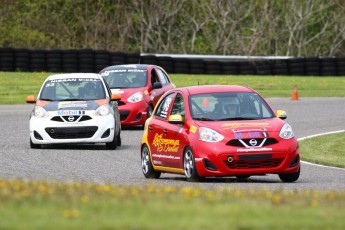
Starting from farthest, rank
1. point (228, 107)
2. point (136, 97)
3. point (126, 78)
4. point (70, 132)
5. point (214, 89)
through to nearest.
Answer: point (126, 78)
point (136, 97)
point (70, 132)
point (214, 89)
point (228, 107)

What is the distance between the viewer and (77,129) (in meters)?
21.5

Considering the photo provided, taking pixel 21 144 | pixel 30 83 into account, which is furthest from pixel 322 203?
pixel 30 83

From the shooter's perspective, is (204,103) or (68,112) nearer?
(204,103)

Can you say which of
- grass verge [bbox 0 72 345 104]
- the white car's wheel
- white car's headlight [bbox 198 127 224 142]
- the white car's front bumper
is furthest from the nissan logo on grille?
grass verge [bbox 0 72 345 104]

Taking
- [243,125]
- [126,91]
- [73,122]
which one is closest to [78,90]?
[73,122]

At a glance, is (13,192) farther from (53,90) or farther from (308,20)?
(308,20)

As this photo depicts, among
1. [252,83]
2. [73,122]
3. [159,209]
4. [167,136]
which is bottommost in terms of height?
[252,83]

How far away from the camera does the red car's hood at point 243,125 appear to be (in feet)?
49.6

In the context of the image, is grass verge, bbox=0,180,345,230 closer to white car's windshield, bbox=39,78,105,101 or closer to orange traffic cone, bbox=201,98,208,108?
orange traffic cone, bbox=201,98,208,108

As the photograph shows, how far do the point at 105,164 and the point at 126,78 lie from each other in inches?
370

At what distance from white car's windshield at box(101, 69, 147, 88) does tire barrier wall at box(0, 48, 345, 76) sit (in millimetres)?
16934

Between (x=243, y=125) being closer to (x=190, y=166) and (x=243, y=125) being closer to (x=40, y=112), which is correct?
(x=190, y=166)

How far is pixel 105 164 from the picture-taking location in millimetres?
18516

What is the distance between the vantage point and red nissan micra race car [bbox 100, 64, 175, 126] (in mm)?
26547
